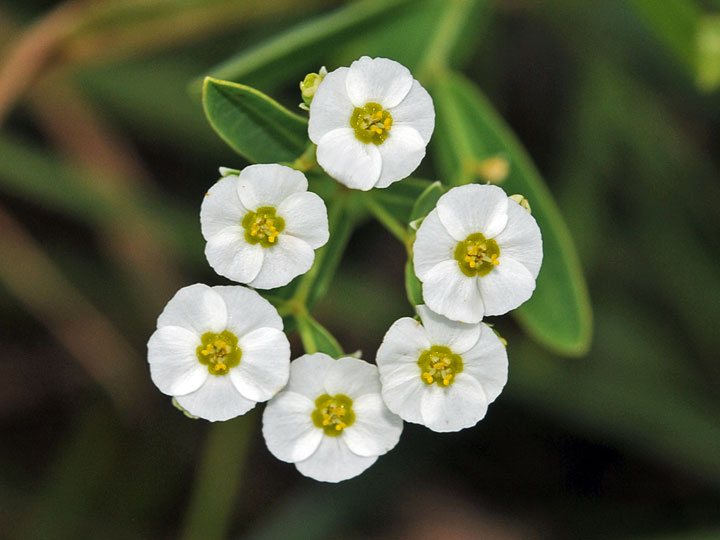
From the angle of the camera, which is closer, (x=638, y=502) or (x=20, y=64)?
(x=20, y=64)

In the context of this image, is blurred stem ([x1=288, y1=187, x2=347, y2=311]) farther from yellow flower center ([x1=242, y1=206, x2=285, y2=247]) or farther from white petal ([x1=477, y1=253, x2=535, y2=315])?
white petal ([x1=477, y1=253, x2=535, y2=315])

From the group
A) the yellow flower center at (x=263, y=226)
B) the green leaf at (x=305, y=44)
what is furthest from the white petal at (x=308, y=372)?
the green leaf at (x=305, y=44)

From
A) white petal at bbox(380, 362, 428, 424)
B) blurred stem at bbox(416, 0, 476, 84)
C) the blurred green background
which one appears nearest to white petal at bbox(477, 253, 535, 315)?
white petal at bbox(380, 362, 428, 424)

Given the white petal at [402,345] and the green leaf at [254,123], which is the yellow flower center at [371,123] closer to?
the green leaf at [254,123]

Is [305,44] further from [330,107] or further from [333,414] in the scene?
[333,414]

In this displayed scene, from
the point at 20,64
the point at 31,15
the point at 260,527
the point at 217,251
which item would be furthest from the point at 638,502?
the point at 31,15

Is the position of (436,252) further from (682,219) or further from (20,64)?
(682,219)

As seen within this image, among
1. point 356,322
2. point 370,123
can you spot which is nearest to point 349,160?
point 370,123
